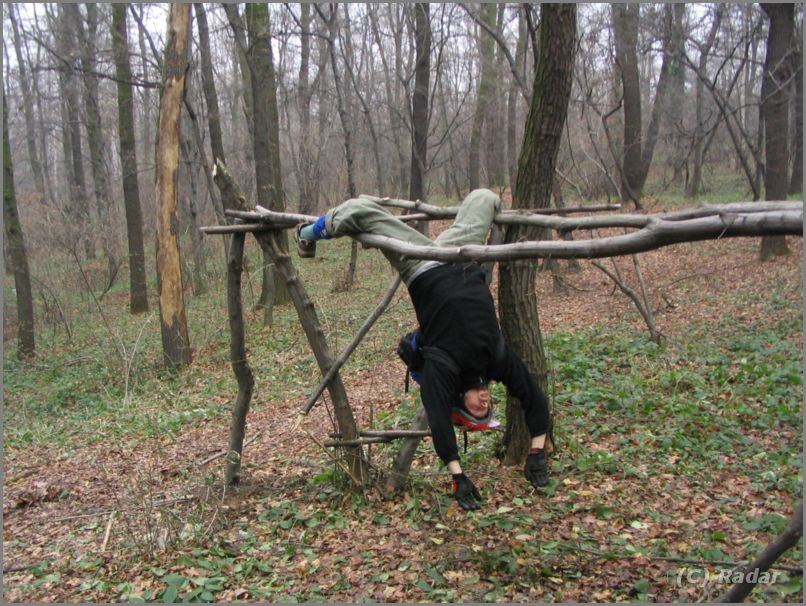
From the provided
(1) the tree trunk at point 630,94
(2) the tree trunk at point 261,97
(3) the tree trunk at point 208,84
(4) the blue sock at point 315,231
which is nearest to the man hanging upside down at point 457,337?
(4) the blue sock at point 315,231

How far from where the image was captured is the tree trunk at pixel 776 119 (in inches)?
521

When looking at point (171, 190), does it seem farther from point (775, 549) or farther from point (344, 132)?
point (775, 549)

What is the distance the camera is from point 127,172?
1622cm

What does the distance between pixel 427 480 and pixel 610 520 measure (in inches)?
58.1

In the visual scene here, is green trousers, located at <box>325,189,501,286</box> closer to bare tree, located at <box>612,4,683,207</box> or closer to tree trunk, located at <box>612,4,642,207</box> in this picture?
bare tree, located at <box>612,4,683,207</box>

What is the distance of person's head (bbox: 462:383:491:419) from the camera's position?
3.96 meters

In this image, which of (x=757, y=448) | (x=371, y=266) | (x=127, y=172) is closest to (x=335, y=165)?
(x=371, y=266)

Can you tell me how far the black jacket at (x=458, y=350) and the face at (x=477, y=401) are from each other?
5cm

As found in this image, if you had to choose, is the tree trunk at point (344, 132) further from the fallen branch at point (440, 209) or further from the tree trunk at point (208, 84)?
the fallen branch at point (440, 209)

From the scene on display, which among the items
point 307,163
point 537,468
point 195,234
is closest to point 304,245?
point 537,468

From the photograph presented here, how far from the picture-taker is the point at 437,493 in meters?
4.96

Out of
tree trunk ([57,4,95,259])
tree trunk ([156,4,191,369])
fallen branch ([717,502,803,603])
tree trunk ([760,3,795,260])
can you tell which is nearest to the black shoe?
fallen branch ([717,502,803,603])

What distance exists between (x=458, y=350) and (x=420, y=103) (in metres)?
13.4

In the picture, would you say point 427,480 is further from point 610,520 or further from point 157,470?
point 157,470
